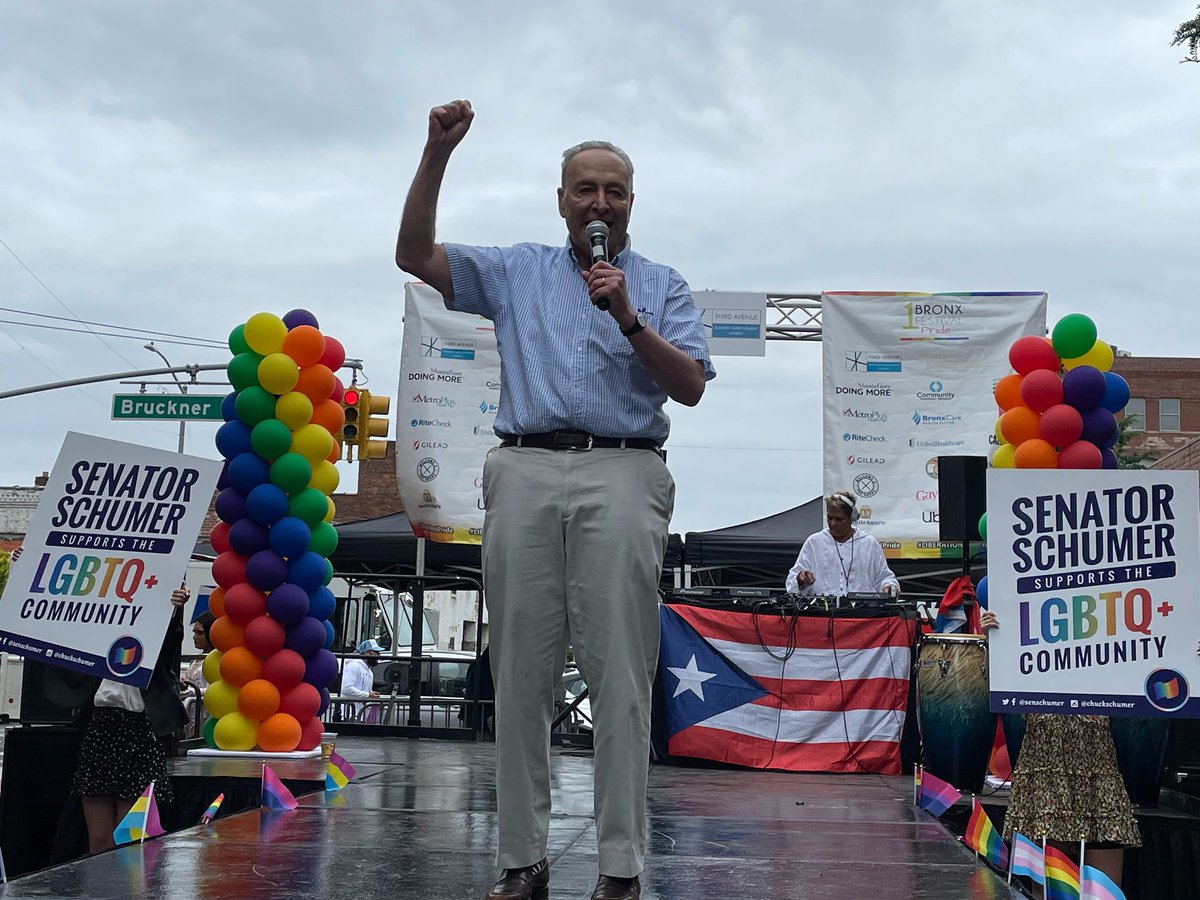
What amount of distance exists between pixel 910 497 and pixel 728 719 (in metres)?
5.40

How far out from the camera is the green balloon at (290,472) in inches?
308

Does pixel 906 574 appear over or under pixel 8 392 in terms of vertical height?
under

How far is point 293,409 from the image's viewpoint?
7910 mm

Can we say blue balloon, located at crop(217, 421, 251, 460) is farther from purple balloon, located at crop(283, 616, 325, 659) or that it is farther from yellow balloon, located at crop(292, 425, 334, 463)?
purple balloon, located at crop(283, 616, 325, 659)

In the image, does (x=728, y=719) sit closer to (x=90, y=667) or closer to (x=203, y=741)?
(x=203, y=741)

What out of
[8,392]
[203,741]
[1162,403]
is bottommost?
[203,741]

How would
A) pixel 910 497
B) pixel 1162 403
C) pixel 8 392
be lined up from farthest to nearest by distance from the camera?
pixel 1162 403 → pixel 8 392 → pixel 910 497

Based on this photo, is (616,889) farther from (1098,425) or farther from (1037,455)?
(1098,425)

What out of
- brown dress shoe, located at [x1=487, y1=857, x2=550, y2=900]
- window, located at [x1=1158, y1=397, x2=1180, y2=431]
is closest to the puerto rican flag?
brown dress shoe, located at [x1=487, y1=857, x2=550, y2=900]

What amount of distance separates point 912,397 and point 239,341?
7152mm

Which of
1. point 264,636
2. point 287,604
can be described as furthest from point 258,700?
point 287,604

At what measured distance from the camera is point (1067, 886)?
11.7ft

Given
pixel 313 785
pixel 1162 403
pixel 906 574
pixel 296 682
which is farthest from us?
pixel 1162 403

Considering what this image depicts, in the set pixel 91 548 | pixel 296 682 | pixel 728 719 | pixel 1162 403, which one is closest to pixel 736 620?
pixel 728 719
